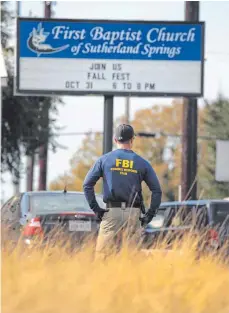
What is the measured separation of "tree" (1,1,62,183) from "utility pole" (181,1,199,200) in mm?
9359

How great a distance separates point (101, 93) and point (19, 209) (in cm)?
520

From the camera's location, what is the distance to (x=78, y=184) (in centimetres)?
7812

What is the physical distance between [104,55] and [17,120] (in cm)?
1686

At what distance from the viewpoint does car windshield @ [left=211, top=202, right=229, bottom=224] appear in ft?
53.7

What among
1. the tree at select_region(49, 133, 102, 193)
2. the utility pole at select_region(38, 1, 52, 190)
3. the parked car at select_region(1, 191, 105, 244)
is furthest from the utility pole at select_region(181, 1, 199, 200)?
the tree at select_region(49, 133, 102, 193)

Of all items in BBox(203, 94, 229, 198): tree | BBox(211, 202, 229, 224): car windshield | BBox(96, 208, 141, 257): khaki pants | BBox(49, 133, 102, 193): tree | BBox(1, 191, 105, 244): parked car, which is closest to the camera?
BBox(96, 208, 141, 257): khaki pants

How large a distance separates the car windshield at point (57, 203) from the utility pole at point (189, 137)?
11.0m

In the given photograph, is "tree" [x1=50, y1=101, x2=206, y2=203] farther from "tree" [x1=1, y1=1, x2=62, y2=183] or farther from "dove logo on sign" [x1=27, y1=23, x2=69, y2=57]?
"dove logo on sign" [x1=27, y1=23, x2=69, y2=57]

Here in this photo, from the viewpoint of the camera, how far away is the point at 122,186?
10.4 metres

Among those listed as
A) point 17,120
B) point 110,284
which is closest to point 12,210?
point 110,284

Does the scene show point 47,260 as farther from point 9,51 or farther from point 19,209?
point 9,51

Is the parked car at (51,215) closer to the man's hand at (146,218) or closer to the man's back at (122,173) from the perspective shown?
the man's hand at (146,218)

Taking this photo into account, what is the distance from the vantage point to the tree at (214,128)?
2511 inches

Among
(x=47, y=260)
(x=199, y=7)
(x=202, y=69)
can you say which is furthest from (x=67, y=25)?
(x=47, y=260)
